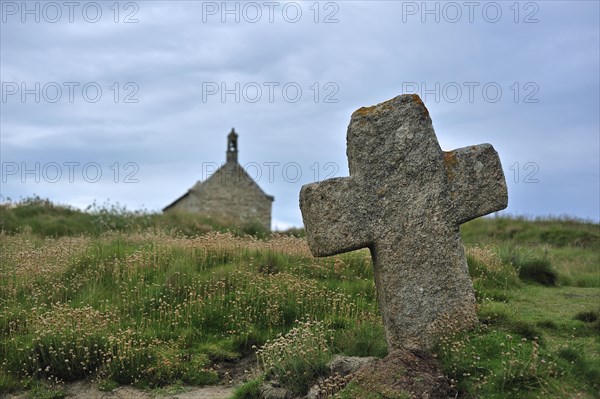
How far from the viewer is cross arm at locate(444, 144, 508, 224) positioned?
8594mm

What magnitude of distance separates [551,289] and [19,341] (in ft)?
32.9

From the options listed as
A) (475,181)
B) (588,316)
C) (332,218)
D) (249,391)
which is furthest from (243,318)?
(588,316)

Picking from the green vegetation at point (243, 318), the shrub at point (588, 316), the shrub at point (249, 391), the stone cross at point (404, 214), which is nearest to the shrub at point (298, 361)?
the green vegetation at point (243, 318)

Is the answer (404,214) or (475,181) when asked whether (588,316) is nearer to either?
(475,181)

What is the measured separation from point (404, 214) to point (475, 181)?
109 cm

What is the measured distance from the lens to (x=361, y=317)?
35.0ft

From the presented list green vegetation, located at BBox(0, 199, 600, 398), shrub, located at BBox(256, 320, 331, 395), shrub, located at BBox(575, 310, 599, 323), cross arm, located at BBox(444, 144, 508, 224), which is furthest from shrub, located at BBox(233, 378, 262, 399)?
shrub, located at BBox(575, 310, 599, 323)

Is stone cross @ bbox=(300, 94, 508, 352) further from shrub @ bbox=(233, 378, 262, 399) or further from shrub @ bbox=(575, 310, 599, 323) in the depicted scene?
shrub @ bbox=(575, 310, 599, 323)

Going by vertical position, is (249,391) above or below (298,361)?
below

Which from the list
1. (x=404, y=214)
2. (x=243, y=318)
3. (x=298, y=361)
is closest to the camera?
(x=298, y=361)

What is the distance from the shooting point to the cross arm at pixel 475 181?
28.2 ft

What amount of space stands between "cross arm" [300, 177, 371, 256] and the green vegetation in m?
1.26

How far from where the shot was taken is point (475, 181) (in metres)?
8.68

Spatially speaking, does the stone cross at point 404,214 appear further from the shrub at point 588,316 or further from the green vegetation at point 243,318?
the shrub at point 588,316
